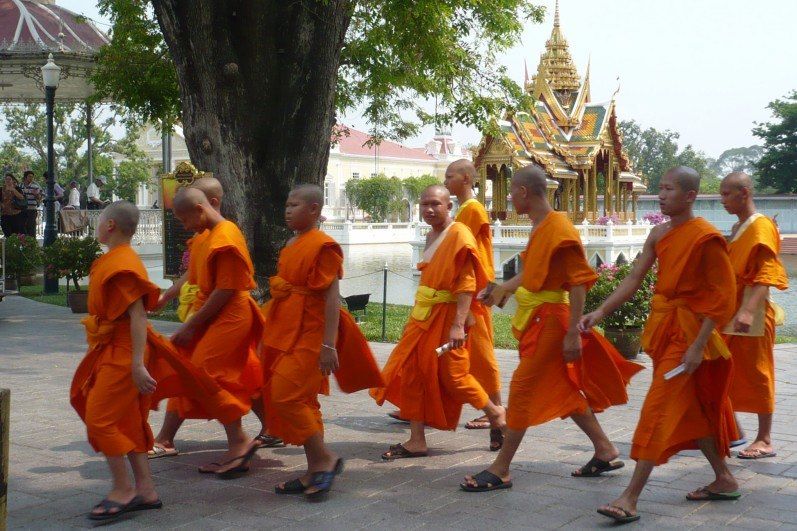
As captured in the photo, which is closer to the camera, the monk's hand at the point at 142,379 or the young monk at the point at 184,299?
the monk's hand at the point at 142,379

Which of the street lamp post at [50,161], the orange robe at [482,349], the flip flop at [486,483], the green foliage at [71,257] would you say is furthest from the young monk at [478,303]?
the street lamp post at [50,161]

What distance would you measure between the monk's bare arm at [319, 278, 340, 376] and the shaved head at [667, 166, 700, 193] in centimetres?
178

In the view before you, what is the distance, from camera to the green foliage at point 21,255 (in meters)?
16.1

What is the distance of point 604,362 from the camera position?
5.19 m

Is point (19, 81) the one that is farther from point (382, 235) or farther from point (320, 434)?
point (382, 235)

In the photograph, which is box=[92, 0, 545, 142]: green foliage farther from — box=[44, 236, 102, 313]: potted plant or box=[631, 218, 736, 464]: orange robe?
box=[631, 218, 736, 464]: orange robe

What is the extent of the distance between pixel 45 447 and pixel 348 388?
2.03 meters

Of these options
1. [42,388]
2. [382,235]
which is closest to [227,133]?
[42,388]

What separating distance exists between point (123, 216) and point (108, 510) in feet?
4.61

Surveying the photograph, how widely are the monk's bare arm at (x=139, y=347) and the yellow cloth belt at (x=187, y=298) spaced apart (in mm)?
1091

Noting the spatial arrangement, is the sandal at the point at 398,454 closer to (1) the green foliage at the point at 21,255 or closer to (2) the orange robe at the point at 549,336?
(2) the orange robe at the point at 549,336

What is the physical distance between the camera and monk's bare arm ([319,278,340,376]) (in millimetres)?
4816

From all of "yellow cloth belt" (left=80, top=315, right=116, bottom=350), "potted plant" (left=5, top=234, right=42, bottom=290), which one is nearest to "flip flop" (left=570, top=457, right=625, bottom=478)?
"yellow cloth belt" (left=80, top=315, right=116, bottom=350)

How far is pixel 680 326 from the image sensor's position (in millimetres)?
4504
